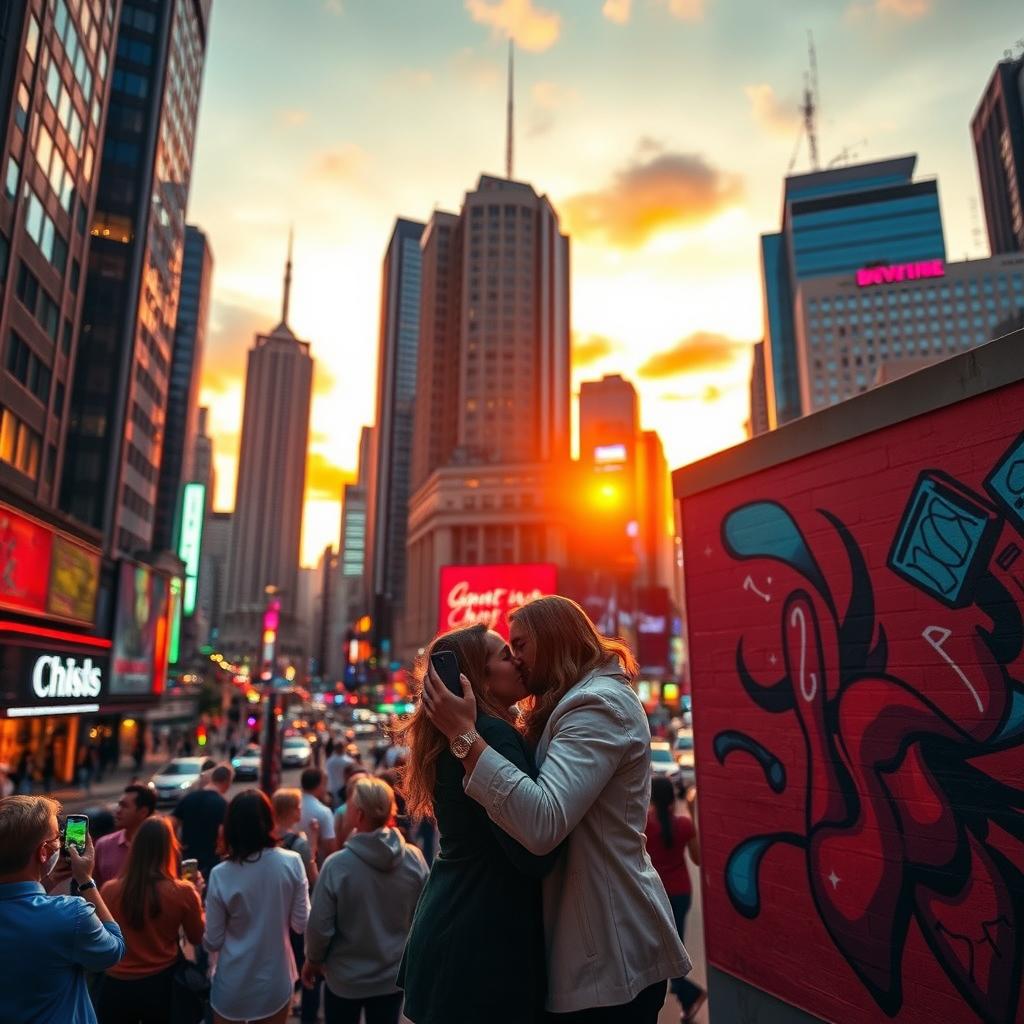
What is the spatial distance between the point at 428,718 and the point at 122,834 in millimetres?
4644

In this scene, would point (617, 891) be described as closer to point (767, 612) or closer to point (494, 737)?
point (494, 737)

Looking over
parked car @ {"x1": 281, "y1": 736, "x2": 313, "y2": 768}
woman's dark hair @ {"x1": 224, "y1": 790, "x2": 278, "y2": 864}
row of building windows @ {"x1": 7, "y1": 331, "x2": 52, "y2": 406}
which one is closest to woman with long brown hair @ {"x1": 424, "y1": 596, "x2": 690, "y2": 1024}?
woman's dark hair @ {"x1": 224, "y1": 790, "x2": 278, "y2": 864}

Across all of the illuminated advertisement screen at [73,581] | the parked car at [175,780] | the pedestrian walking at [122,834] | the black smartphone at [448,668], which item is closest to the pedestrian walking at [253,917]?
the pedestrian walking at [122,834]

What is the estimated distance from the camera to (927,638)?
3902 mm

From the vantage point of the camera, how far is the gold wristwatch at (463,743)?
2.23 metres

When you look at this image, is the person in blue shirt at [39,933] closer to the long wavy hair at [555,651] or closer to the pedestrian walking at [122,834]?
the long wavy hair at [555,651]

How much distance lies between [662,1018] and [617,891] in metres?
5.71

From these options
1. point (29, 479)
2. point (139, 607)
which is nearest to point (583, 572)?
point (139, 607)

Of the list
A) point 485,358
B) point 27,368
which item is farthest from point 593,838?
point 485,358

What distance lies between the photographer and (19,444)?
99.0 feet

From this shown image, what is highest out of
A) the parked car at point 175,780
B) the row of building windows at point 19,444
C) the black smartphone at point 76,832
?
the row of building windows at point 19,444

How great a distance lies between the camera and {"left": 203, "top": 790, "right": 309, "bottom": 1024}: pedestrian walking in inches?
175

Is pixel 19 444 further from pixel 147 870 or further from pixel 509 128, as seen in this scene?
pixel 509 128

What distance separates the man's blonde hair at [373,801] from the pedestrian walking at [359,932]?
0.03 m
